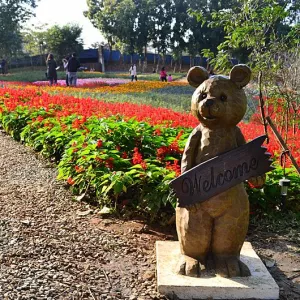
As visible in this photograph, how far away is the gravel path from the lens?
3090 mm

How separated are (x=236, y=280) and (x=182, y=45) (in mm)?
42340

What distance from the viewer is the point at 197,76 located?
312 centimetres

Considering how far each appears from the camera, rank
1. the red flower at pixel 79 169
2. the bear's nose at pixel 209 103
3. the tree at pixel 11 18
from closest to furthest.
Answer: the bear's nose at pixel 209 103 → the red flower at pixel 79 169 → the tree at pixel 11 18

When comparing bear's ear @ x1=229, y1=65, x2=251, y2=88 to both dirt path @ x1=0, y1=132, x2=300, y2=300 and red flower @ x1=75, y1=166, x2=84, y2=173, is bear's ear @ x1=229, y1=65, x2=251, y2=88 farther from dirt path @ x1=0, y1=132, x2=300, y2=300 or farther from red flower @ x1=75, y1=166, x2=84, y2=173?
red flower @ x1=75, y1=166, x2=84, y2=173

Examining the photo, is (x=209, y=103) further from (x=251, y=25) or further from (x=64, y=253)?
(x=251, y=25)

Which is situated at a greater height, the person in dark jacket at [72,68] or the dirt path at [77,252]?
the person in dark jacket at [72,68]

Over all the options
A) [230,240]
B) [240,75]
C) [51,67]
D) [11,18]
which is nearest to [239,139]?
[240,75]

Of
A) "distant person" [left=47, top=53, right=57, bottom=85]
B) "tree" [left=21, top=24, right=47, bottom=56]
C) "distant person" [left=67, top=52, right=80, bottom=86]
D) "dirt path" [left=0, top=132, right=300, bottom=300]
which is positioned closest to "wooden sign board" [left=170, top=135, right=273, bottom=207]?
"dirt path" [left=0, top=132, right=300, bottom=300]

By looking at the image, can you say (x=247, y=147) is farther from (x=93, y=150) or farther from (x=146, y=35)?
(x=146, y=35)

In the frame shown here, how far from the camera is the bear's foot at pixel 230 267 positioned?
121 inches

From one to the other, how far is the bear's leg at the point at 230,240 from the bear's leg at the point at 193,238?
2.7 inches

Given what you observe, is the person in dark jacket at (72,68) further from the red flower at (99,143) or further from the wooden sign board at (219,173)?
the wooden sign board at (219,173)

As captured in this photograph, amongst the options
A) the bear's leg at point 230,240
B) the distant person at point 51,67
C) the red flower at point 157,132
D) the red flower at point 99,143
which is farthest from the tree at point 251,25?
the distant person at point 51,67

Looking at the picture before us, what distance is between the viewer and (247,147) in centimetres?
297
